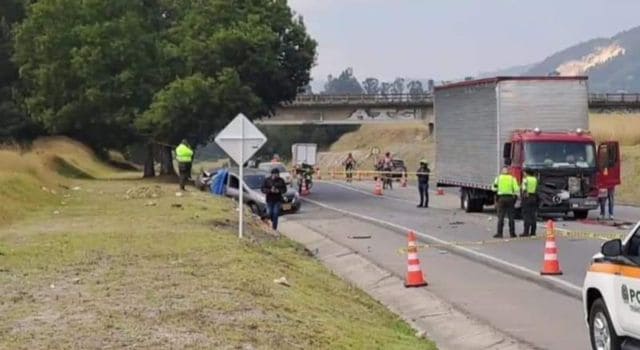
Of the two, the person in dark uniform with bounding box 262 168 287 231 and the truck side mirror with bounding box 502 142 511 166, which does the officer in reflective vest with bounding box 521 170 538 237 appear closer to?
the person in dark uniform with bounding box 262 168 287 231

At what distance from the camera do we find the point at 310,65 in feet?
189

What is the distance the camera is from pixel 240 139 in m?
22.8

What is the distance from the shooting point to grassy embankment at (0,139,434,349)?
1040cm

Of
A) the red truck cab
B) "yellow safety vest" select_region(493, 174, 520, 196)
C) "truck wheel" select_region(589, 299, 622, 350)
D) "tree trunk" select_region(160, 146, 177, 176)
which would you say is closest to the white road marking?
"yellow safety vest" select_region(493, 174, 520, 196)

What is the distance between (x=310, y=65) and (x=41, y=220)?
32.2m

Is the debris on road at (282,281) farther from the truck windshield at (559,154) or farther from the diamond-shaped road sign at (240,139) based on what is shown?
the truck windshield at (559,154)

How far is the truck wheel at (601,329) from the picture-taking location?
33.8 feet

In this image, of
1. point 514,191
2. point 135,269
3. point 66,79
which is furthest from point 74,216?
point 66,79

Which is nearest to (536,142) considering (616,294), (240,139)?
(240,139)

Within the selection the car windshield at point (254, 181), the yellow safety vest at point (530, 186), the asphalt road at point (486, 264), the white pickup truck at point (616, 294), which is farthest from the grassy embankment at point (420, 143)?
the white pickup truck at point (616, 294)

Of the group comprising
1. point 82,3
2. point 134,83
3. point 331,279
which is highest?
point 82,3

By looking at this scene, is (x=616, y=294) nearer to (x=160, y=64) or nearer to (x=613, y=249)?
(x=613, y=249)

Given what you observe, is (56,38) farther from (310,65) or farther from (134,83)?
(310,65)

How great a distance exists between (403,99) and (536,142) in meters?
65.8
